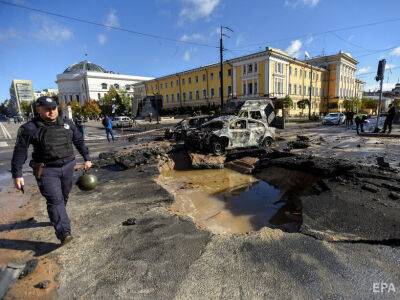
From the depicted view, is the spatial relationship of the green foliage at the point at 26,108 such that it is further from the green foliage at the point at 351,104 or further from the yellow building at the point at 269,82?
the green foliage at the point at 351,104

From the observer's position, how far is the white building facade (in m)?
91.3

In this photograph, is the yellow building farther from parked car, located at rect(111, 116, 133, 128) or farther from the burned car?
the burned car

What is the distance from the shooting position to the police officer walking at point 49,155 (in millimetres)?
3533

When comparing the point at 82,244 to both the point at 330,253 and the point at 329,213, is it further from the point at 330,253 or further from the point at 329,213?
the point at 329,213

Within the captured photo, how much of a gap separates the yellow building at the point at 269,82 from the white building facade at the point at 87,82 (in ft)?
75.5

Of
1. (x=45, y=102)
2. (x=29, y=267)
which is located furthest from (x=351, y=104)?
(x=29, y=267)

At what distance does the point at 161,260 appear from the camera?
132 inches

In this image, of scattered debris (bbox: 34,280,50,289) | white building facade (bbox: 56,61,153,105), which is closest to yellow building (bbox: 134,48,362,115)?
white building facade (bbox: 56,61,153,105)

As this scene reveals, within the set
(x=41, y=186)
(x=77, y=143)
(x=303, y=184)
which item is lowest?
(x=303, y=184)

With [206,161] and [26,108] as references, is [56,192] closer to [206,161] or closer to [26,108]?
[206,161]

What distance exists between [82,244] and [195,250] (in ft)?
5.33

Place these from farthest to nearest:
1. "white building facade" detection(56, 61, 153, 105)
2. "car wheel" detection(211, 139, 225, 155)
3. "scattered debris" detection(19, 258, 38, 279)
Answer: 1. "white building facade" detection(56, 61, 153, 105)
2. "car wheel" detection(211, 139, 225, 155)
3. "scattered debris" detection(19, 258, 38, 279)

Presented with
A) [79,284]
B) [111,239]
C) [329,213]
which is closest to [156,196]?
[111,239]

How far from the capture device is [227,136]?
10141 millimetres
